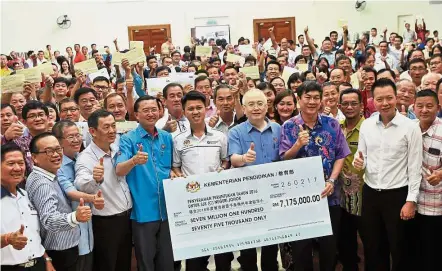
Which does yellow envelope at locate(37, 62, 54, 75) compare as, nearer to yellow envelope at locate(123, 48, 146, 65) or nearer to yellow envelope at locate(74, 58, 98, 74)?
yellow envelope at locate(74, 58, 98, 74)

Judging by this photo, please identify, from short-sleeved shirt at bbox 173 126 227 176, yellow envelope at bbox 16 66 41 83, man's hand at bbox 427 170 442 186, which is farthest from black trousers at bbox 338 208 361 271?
yellow envelope at bbox 16 66 41 83

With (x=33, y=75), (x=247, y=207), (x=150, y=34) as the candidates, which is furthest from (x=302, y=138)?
(x=150, y=34)

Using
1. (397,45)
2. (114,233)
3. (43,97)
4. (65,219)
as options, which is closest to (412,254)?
(114,233)

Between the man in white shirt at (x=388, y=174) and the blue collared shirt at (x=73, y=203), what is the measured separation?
190 centimetres

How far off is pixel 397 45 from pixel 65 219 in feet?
28.5

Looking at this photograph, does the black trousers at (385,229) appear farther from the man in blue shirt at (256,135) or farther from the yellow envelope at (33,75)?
the yellow envelope at (33,75)

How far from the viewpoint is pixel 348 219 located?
151 inches

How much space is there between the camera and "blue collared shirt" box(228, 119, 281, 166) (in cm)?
340

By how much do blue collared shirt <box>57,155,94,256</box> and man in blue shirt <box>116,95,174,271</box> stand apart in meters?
0.32

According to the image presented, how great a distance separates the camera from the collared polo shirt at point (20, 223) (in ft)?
8.20

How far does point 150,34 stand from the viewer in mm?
16000

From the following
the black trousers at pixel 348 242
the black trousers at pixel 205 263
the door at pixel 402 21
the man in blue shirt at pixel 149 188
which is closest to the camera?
the man in blue shirt at pixel 149 188

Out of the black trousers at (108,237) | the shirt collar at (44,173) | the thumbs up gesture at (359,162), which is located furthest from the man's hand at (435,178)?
the shirt collar at (44,173)

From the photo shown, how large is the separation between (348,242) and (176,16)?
13288 mm
